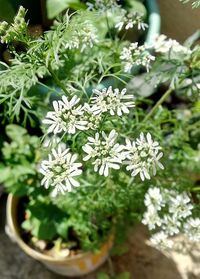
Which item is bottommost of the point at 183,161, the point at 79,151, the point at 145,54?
the point at 183,161

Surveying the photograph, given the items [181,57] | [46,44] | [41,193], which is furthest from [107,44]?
[41,193]

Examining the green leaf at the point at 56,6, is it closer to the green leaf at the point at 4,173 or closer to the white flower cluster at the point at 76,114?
the green leaf at the point at 4,173

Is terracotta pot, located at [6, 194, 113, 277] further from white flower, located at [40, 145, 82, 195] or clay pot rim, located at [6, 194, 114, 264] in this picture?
white flower, located at [40, 145, 82, 195]

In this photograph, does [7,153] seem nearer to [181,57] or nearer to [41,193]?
[41,193]

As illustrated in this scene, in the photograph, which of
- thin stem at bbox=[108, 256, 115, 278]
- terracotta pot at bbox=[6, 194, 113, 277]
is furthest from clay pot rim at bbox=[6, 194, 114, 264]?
thin stem at bbox=[108, 256, 115, 278]

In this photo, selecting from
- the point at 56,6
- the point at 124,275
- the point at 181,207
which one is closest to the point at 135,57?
the point at 181,207

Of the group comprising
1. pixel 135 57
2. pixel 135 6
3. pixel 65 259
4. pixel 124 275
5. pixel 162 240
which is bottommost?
pixel 124 275

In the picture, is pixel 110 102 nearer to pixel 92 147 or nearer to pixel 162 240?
pixel 92 147

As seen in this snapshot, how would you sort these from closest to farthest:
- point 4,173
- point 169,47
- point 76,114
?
point 76,114
point 169,47
point 4,173
